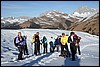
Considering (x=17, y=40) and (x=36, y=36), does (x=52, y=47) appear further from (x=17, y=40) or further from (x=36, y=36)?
(x=17, y=40)

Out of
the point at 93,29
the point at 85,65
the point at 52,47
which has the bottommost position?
the point at 93,29

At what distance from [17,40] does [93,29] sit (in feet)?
270

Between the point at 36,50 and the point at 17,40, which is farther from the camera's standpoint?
the point at 36,50

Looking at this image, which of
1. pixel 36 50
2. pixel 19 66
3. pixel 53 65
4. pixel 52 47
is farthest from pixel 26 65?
pixel 52 47

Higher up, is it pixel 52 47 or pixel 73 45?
pixel 73 45

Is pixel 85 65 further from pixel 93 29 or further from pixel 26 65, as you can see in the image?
pixel 93 29

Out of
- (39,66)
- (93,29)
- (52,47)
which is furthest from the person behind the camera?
(93,29)

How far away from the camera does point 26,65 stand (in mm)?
13164

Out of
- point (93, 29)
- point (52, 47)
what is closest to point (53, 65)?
point (52, 47)

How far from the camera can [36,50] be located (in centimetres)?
1880

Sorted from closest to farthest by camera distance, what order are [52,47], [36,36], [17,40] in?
[17,40] → [36,36] → [52,47]

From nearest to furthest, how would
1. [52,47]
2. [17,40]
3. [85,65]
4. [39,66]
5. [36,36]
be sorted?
1. [39,66]
2. [85,65]
3. [17,40]
4. [36,36]
5. [52,47]

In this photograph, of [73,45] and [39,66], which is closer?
[39,66]

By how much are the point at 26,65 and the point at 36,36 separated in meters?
5.71
